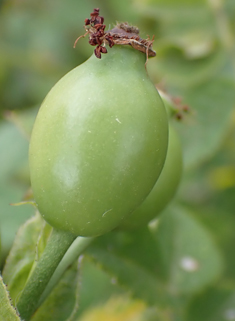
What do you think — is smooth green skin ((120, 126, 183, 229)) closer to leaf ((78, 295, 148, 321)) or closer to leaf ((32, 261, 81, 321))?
leaf ((32, 261, 81, 321))

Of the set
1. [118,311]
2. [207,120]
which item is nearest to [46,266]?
[118,311]

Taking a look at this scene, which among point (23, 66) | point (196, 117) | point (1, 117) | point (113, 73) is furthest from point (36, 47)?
point (113, 73)

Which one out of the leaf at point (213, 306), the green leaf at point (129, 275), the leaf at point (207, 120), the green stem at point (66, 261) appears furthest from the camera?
the leaf at point (207, 120)

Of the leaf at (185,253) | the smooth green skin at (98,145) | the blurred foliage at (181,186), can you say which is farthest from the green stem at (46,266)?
the leaf at (185,253)

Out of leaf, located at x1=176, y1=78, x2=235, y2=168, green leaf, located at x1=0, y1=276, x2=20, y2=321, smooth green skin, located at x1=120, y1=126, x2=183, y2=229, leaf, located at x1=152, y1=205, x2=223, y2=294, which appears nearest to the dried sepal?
smooth green skin, located at x1=120, y1=126, x2=183, y2=229

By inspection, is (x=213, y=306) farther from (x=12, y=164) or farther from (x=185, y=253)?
(x=12, y=164)

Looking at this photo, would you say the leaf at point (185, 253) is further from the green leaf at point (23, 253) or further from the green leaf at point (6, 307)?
the green leaf at point (6, 307)

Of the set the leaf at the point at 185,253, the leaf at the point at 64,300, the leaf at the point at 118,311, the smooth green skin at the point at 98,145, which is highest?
the smooth green skin at the point at 98,145

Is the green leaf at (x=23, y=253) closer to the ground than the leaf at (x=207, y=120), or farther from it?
farther from it
